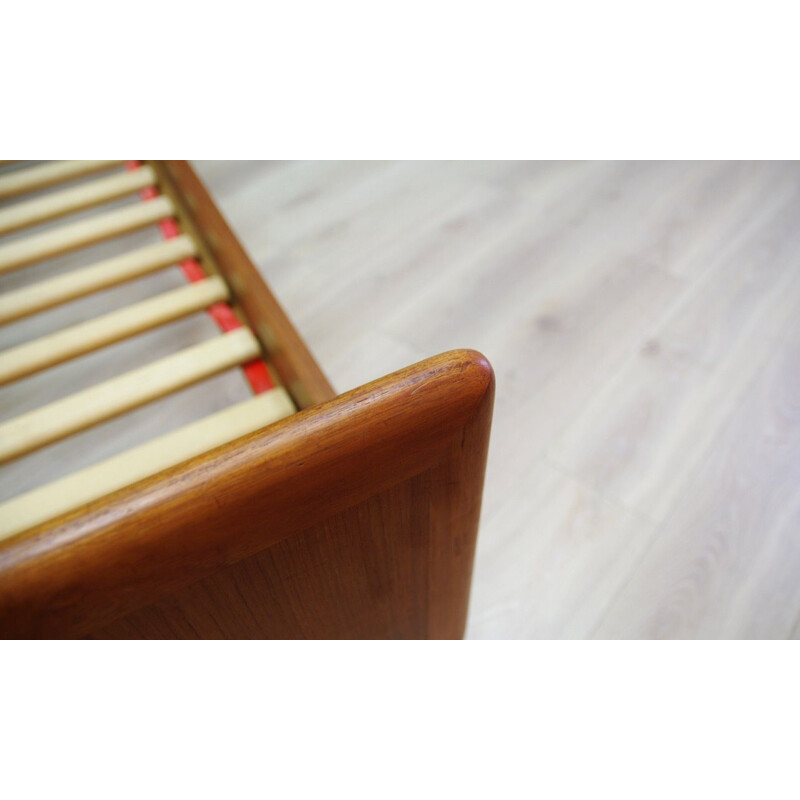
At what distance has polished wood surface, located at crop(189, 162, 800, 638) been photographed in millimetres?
952

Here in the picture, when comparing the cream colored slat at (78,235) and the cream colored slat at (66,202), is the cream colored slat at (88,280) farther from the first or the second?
the cream colored slat at (66,202)

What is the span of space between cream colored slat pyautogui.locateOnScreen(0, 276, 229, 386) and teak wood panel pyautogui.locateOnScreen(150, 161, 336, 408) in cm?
5

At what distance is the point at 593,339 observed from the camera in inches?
49.8

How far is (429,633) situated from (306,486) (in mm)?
436

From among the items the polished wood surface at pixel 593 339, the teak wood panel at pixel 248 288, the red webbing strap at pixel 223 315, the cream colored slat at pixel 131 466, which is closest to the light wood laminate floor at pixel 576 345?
the polished wood surface at pixel 593 339

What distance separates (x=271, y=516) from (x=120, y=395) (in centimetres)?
52

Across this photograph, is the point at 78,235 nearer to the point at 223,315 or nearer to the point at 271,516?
the point at 223,315

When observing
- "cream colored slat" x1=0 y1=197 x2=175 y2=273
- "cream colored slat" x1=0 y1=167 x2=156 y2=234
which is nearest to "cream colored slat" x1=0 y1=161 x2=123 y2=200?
"cream colored slat" x1=0 y1=167 x2=156 y2=234

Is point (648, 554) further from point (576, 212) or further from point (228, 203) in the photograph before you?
point (228, 203)

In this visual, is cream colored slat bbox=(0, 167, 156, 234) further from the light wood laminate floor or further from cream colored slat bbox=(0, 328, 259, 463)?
cream colored slat bbox=(0, 328, 259, 463)

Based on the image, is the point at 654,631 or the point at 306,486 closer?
the point at 306,486

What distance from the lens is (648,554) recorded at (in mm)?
970

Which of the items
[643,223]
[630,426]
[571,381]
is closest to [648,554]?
[630,426]

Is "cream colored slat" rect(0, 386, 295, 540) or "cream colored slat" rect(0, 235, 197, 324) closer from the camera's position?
"cream colored slat" rect(0, 386, 295, 540)
